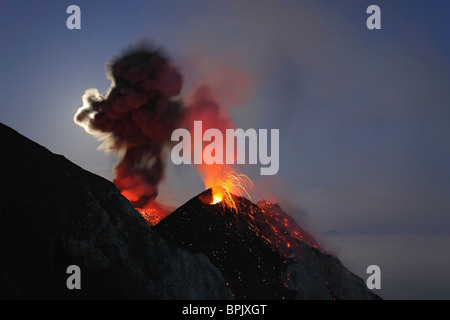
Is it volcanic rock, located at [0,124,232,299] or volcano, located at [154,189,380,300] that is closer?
volcanic rock, located at [0,124,232,299]

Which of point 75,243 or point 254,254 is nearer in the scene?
point 75,243

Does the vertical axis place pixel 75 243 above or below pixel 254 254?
above

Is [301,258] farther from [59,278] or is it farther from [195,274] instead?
[59,278]

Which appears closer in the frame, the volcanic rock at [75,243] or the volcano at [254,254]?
the volcanic rock at [75,243]
